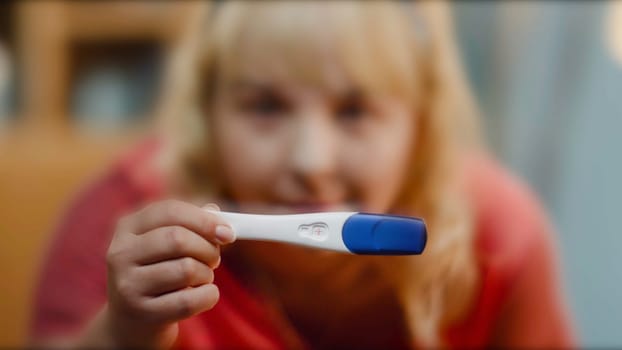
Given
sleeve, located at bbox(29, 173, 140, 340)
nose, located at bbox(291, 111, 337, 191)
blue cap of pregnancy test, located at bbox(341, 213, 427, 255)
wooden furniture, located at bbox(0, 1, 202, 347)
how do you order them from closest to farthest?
1. blue cap of pregnancy test, located at bbox(341, 213, 427, 255)
2. nose, located at bbox(291, 111, 337, 191)
3. sleeve, located at bbox(29, 173, 140, 340)
4. wooden furniture, located at bbox(0, 1, 202, 347)

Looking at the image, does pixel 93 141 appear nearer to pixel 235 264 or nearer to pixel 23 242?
pixel 23 242

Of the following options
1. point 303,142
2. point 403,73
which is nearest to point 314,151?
Answer: point 303,142

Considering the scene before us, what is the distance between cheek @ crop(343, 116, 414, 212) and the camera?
512 millimetres

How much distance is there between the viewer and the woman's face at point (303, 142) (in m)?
0.48

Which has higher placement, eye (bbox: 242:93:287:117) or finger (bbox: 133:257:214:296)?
eye (bbox: 242:93:287:117)

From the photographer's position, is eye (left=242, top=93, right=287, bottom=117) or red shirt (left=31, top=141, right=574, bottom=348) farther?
red shirt (left=31, top=141, right=574, bottom=348)

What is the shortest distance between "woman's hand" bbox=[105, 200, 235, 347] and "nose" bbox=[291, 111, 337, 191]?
0.53ft

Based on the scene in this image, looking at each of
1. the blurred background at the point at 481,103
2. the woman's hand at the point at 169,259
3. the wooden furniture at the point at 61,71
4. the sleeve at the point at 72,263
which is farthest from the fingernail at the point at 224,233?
the wooden furniture at the point at 61,71

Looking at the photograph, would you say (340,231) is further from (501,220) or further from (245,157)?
(501,220)

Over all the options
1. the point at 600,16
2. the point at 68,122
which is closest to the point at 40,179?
the point at 68,122

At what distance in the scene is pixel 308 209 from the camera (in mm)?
407

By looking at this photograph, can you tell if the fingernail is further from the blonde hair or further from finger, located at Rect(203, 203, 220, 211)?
the blonde hair

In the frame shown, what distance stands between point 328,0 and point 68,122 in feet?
3.39

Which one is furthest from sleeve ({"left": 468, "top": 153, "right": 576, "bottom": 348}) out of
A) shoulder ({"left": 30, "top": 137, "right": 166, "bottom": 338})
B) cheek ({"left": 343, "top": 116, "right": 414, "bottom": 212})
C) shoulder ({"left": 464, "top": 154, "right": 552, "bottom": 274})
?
shoulder ({"left": 30, "top": 137, "right": 166, "bottom": 338})
